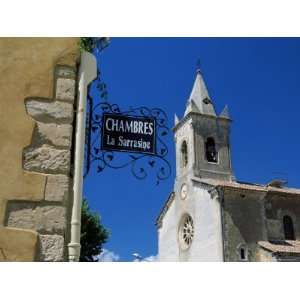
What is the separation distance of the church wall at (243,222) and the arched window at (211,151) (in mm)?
4761

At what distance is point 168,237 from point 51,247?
22616 mm

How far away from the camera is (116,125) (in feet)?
10.4

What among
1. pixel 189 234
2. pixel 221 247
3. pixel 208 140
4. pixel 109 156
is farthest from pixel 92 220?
pixel 109 156

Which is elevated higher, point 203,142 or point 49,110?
point 203,142

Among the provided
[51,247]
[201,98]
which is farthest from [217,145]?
[51,247]

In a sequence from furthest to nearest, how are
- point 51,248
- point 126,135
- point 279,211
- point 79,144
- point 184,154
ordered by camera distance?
point 184,154 < point 279,211 < point 126,135 < point 79,144 < point 51,248

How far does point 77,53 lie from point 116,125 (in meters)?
0.58

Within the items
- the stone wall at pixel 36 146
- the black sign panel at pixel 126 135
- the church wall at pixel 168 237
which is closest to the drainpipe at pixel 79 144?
the stone wall at pixel 36 146

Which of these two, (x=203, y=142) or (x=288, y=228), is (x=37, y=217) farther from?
(x=203, y=142)

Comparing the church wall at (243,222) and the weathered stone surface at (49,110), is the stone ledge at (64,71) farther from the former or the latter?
the church wall at (243,222)

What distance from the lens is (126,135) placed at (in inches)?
124

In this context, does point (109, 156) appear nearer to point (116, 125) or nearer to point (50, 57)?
point (116, 125)

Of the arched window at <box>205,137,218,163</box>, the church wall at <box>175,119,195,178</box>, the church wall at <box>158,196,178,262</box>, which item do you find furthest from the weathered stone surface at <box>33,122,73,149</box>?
the arched window at <box>205,137,218,163</box>

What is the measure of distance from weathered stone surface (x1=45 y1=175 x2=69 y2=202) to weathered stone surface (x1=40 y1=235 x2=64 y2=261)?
0.72ft
